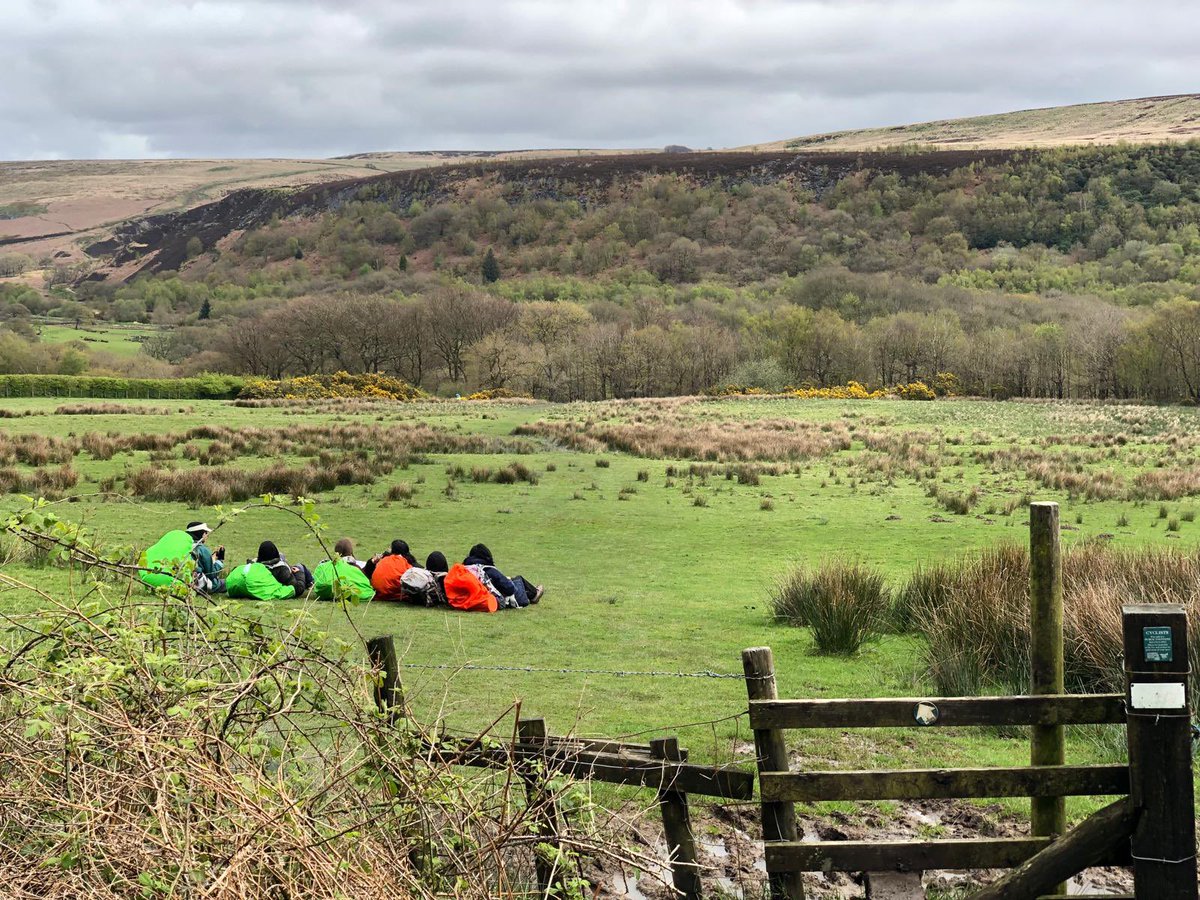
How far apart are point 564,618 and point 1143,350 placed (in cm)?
6995

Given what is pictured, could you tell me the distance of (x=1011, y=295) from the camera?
12106 centimetres

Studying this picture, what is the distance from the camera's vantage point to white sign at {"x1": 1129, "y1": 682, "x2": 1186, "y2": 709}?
4.38m

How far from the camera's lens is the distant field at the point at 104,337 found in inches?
4451

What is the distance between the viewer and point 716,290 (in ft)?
481

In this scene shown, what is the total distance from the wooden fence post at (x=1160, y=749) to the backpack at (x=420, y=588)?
10.0 metres

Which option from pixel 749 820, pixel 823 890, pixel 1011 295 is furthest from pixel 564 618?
pixel 1011 295

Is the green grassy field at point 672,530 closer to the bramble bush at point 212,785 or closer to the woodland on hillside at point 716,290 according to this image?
the bramble bush at point 212,785

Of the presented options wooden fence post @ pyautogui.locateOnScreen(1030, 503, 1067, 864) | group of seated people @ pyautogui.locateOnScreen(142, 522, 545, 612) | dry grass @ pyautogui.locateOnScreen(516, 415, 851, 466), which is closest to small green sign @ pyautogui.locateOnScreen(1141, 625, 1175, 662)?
wooden fence post @ pyautogui.locateOnScreen(1030, 503, 1067, 864)

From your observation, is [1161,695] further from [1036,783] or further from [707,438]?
[707,438]

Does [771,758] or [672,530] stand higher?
[771,758]

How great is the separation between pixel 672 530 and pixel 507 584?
7.71m

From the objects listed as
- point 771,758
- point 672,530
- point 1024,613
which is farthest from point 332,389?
point 771,758

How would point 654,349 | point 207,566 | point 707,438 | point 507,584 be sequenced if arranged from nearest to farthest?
1. point 207,566
2. point 507,584
3. point 707,438
4. point 654,349

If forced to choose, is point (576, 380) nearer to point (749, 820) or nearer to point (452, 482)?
point (452, 482)
